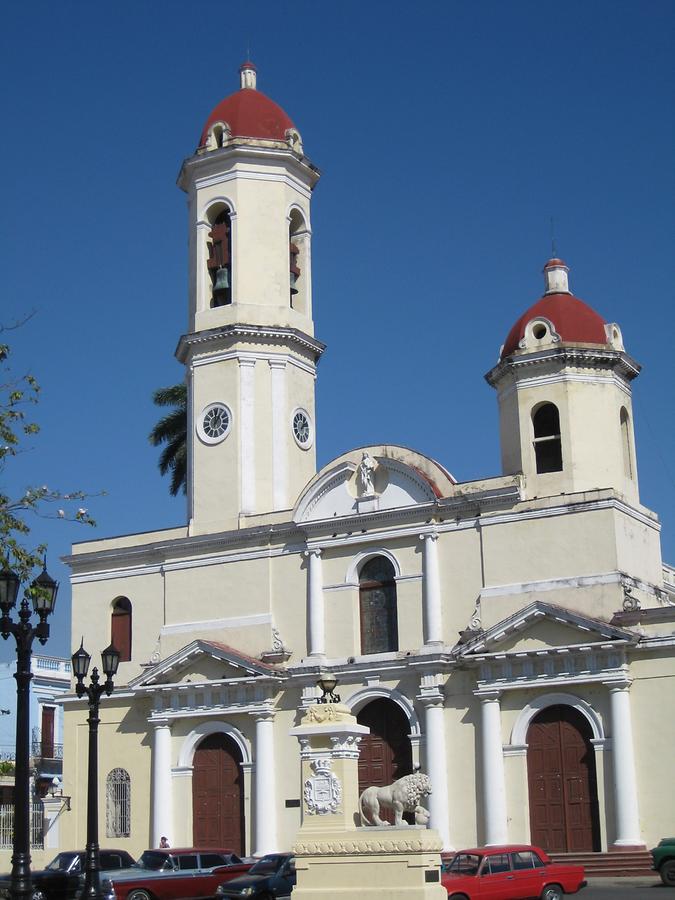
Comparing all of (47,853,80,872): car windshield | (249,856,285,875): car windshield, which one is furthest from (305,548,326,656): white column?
(249,856,285,875): car windshield

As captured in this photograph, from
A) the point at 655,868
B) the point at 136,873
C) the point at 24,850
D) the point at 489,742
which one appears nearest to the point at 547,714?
the point at 489,742

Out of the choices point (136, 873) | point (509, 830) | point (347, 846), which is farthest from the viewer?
point (509, 830)

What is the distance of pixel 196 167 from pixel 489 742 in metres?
18.1

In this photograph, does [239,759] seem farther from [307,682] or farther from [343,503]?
[343,503]

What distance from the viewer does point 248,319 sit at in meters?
36.7

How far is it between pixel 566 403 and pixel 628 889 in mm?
11324

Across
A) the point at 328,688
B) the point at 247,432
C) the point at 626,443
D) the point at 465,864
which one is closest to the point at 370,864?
the point at 328,688

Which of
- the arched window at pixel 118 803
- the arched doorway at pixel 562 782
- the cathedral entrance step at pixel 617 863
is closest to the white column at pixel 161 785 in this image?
the arched window at pixel 118 803

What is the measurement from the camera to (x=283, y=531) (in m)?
34.4

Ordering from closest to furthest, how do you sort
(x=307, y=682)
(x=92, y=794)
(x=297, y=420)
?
(x=92, y=794)
(x=307, y=682)
(x=297, y=420)

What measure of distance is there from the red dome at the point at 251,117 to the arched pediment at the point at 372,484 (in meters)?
10.2

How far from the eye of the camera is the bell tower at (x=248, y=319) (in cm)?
3606

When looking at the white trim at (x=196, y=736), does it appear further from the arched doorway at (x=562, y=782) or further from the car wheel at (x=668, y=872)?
Answer: the car wheel at (x=668, y=872)

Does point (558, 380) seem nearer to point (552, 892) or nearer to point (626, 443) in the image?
point (626, 443)
